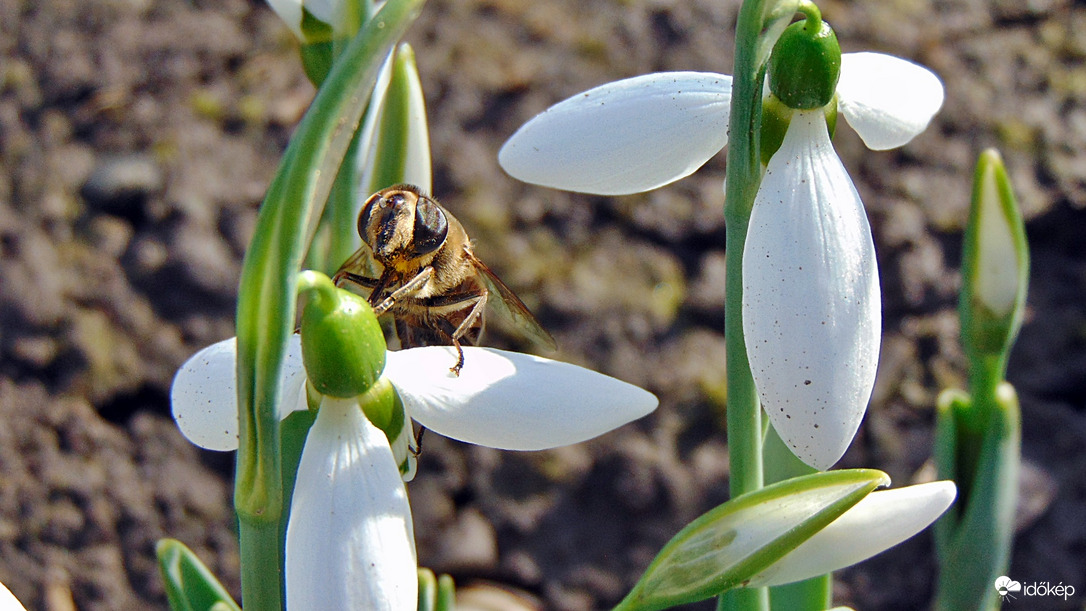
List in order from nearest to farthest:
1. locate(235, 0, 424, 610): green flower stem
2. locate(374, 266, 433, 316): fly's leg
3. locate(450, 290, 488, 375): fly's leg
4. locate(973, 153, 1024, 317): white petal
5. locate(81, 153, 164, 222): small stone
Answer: locate(235, 0, 424, 610): green flower stem
locate(450, 290, 488, 375): fly's leg
locate(374, 266, 433, 316): fly's leg
locate(973, 153, 1024, 317): white petal
locate(81, 153, 164, 222): small stone

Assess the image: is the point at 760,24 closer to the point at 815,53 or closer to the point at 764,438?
the point at 815,53

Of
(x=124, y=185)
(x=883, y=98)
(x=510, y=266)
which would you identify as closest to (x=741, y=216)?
(x=883, y=98)

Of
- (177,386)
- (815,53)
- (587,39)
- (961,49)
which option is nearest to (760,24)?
(815,53)

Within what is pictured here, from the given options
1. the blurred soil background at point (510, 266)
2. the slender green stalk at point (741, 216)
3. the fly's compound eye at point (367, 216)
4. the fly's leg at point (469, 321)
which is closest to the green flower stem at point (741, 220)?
the slender green stalk at point (741, 216)

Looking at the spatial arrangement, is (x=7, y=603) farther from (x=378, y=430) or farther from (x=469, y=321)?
(x=469, y=321)

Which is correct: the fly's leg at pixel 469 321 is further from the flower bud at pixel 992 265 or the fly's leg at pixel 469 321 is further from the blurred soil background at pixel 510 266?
the blurred soil background at pixel 510 266

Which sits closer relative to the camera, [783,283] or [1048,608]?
[783,283]

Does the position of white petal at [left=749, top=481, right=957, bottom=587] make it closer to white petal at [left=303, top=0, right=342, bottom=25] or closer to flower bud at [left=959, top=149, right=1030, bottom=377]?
flower bud at [left=959, top=149, right=1030, bottom=377]

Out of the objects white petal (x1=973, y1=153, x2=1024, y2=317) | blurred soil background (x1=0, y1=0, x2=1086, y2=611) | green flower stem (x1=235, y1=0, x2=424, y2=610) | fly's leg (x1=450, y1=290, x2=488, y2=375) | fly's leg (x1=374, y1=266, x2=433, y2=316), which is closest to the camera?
green flower stem (x1=235, y1=0, x2=424, y2=610)


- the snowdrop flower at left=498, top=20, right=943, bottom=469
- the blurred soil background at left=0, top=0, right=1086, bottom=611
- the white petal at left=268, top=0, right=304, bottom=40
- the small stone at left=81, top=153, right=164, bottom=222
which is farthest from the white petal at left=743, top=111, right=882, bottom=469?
the small stone at left=81, top=153, right=164, bottom=222
